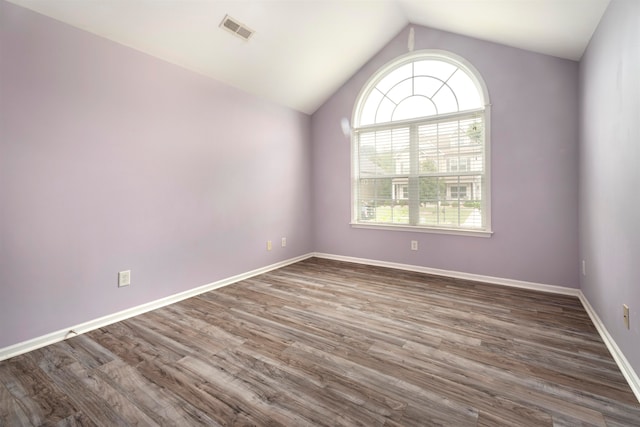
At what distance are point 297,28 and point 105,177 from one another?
2.25m

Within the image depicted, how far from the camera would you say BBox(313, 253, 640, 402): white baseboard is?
157 cm

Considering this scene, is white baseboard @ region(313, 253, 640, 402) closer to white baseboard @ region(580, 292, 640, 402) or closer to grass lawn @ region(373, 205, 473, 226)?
white baseboard @ region(580, 292, 640, 402)

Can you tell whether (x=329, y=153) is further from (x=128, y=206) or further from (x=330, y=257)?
(x=128, y=206)

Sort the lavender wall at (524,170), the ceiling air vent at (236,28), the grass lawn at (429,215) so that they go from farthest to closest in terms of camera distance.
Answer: the grass lawn at (429,215) → the lavender wall at (524,170) → the ceiling air vent at (236,28)

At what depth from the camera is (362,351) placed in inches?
74.8

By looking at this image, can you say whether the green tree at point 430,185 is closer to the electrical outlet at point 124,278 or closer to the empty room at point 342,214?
the empty room at point 342,214

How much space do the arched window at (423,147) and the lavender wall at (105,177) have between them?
1.66m

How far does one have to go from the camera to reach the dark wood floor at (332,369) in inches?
53.4

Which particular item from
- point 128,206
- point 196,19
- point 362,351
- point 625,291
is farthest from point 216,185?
point 625,291

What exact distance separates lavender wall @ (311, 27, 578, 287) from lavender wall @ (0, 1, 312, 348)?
248 centimetres

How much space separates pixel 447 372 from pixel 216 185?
2682 mm

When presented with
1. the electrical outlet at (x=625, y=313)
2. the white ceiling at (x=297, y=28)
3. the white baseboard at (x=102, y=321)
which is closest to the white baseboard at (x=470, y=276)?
the electrical outlet at (x=625, y=313)

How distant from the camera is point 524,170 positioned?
3.07m

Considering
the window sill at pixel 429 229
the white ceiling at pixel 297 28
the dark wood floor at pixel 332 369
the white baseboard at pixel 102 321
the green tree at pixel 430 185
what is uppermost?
the white ceiling at pixel 297 28
